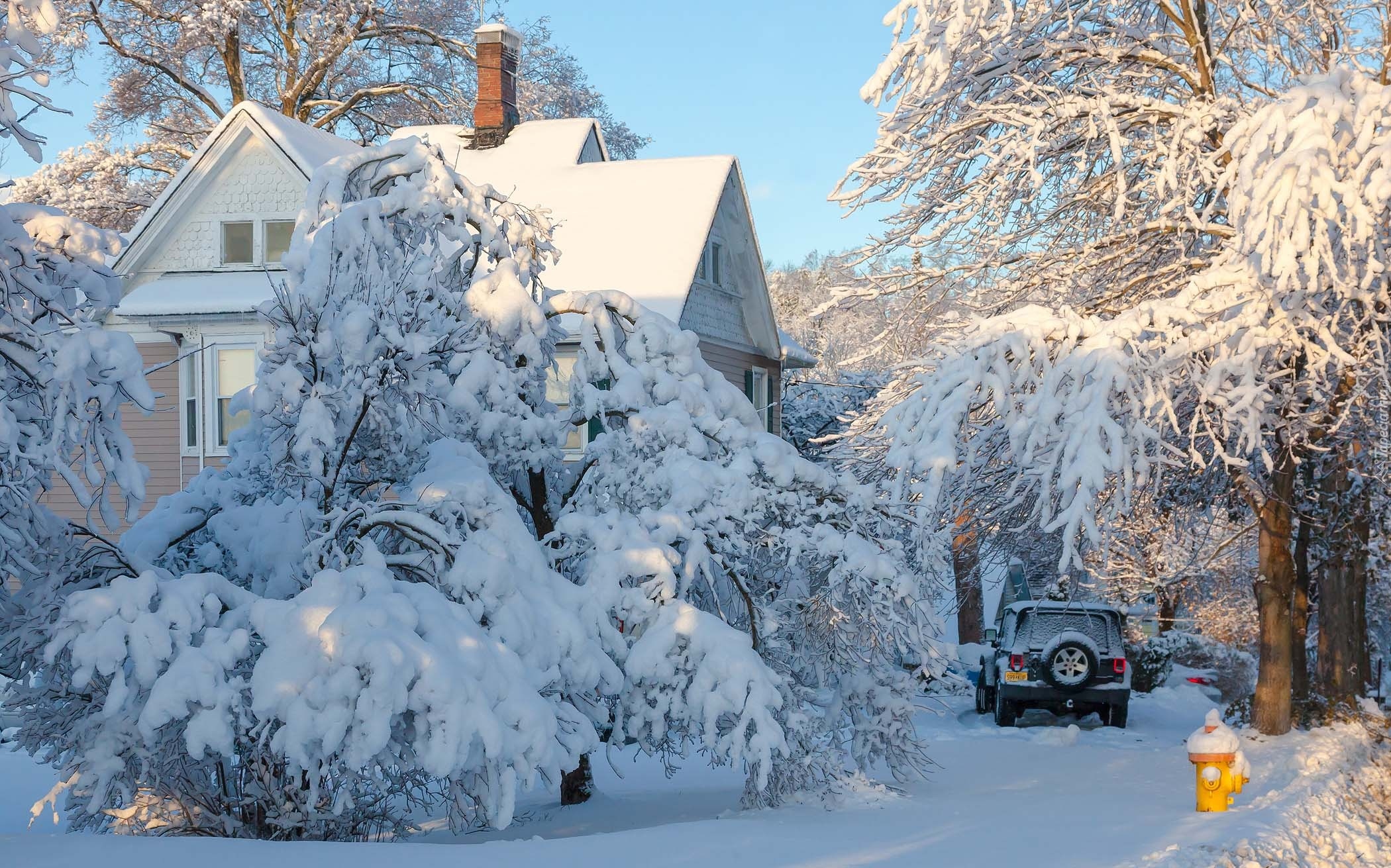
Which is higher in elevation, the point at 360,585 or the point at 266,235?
the point at 266,235

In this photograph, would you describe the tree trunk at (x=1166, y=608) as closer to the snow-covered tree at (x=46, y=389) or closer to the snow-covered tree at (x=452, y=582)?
the snow-covered tree at (x=452, y=582)

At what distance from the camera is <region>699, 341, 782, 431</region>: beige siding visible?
21.3 metres

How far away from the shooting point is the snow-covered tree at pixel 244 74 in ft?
89.4

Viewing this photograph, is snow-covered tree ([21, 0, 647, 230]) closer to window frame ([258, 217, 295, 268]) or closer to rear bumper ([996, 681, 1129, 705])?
window frame ([258, 217, 295, 268])

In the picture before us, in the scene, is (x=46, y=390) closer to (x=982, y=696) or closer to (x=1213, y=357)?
(x=1213, y=357)

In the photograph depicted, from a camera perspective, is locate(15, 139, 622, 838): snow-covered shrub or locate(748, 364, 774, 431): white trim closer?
locate(15, 139, 622, 838): snow-covered shrub

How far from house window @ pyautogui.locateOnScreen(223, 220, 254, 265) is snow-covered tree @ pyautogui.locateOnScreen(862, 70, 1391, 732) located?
11719mm

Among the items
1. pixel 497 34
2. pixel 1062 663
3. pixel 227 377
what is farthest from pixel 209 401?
pixel 1062 663

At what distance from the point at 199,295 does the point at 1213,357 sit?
1384cm

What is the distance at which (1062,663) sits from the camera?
16453 mm

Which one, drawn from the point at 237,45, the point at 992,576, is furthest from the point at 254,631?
the point at 992,576

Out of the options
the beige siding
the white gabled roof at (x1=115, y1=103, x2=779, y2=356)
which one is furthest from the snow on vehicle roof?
the white gabled roof at (x1=115, y1=103, x2=779, y2=356)

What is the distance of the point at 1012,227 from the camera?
14.0 meters

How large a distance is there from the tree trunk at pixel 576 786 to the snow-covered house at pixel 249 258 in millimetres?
6950
